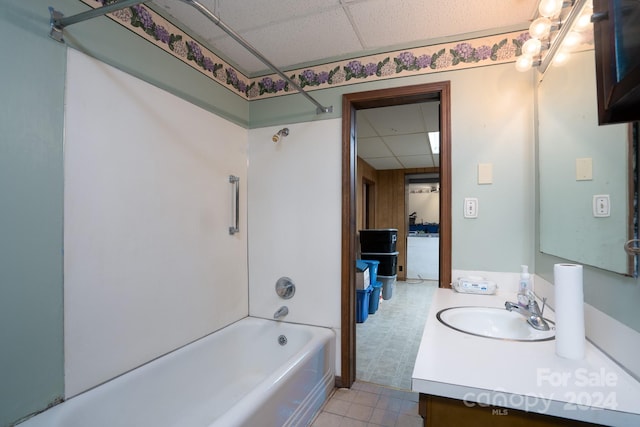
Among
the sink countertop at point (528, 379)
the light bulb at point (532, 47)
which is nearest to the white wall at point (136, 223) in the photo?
the sink countertop at point (528, 379)

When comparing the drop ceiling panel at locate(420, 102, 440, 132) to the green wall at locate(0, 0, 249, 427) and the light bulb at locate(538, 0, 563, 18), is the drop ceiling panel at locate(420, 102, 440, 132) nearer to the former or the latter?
the light bulb at locate(538, 0, 563, 18)

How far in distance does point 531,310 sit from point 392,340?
2064mm

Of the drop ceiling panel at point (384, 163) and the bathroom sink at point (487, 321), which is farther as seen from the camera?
the drop ceiling panel at point (384, 163)

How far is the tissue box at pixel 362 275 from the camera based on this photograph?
3.44 meters

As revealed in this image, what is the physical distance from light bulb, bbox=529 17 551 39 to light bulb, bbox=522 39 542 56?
27mm

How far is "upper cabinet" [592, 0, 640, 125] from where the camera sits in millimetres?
654

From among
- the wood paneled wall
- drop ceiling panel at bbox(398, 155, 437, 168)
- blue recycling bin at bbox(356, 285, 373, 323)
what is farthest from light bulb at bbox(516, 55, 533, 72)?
the wood paneled wall

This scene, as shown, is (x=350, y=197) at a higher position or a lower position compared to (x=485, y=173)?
lower

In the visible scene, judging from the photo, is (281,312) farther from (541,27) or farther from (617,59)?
(541,27)

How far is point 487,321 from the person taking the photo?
53.3 inches

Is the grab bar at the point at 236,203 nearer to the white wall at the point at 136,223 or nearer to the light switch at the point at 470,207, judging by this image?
the white wall at the point at 136,223

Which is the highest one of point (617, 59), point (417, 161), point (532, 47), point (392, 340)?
point (417, 161)

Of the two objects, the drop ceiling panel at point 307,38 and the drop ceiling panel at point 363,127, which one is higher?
the drop ceiling panel at point 307,38

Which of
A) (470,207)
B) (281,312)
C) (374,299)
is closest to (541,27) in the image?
(470,207)
